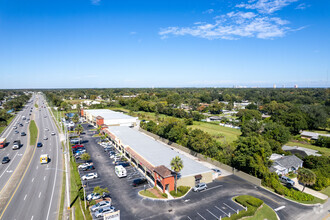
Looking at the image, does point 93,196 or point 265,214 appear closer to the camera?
point 265,214

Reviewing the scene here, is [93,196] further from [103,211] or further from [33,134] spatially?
[33,134]

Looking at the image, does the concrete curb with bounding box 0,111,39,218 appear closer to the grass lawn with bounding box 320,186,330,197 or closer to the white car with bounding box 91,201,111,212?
the white car with bounding box 91,201,111,212

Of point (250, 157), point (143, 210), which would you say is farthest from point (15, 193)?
point (250, 157)

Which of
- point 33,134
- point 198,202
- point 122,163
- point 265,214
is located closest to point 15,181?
point 122,163

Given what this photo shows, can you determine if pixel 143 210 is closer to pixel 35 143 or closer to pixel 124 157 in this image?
pixel 124 157

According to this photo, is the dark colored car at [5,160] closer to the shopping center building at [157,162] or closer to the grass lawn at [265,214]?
the shopping center building at [157,162]

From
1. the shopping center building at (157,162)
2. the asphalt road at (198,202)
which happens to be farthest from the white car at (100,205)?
the shopping center building at (157,162)
